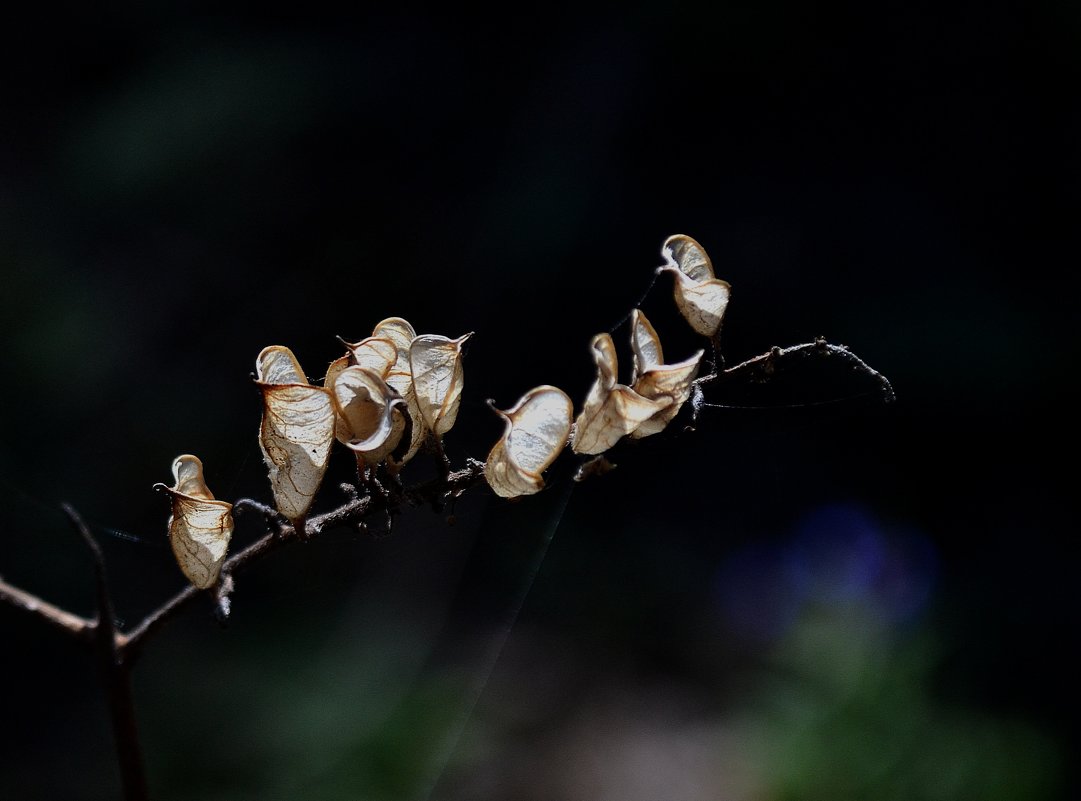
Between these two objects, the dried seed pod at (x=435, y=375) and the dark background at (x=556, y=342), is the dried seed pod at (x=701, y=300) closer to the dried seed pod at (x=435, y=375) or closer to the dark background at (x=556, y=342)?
the dried seed pod at (x=435, y=375)

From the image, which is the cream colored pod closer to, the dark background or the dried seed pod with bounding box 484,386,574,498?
the dried seed pod with bounding box 484,386,574,498

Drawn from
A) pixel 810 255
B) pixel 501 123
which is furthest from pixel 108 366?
pixel 810 255

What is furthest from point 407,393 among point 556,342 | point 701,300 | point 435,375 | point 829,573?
point 556,342

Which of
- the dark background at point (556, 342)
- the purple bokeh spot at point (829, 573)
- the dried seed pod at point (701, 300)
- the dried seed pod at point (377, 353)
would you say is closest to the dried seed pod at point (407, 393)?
the dried seed pod at point (377, 353)

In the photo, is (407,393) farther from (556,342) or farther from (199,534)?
(556,342)

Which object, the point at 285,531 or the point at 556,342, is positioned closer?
the point at 285,531

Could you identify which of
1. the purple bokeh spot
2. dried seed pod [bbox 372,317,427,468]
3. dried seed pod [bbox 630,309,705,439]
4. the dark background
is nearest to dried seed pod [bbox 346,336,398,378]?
dried seed pod [bbox 372,317,427,468]

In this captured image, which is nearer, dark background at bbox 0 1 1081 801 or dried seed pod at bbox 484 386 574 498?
dried seed pod at bbox 484 386 574 498
